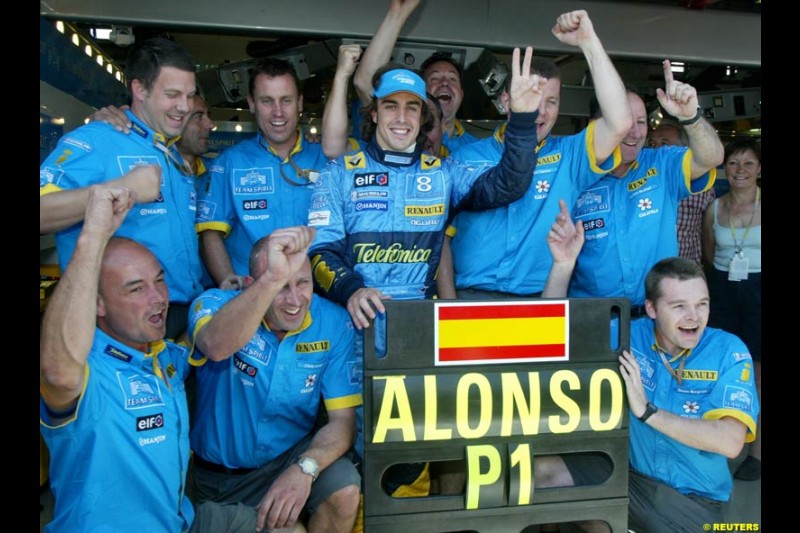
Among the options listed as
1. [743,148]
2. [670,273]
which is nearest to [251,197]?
[670,273]

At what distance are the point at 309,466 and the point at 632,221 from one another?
170cm

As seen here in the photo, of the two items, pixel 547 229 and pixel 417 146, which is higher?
pixel 417 146

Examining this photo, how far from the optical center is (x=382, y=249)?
2.57 metres

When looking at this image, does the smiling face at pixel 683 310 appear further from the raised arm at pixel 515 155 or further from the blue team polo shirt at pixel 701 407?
the raised arm at pixel 515 155

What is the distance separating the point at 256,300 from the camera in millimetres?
2098

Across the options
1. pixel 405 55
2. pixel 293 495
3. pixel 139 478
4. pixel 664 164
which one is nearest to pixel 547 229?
pixel 664 164

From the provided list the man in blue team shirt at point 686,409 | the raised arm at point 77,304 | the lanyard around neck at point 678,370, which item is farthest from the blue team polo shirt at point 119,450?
the lanyard around neck at point 678,370

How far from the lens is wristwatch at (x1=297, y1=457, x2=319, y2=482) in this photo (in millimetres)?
2238

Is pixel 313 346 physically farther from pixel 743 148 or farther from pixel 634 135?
pixel 743 148

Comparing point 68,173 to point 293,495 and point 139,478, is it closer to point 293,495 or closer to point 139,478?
point 139,478

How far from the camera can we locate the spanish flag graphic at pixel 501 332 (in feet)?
5.84

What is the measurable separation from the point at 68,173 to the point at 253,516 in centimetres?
129

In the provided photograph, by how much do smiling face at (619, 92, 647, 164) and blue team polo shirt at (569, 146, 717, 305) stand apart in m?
0.07

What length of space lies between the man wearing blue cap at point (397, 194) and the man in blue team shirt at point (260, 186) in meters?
0.56
